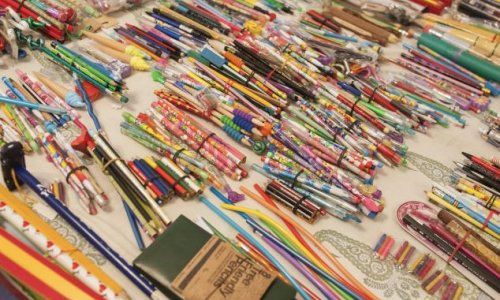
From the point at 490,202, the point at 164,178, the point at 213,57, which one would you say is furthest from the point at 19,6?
the point at 490,202

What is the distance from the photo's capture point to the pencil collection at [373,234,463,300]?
1031mm

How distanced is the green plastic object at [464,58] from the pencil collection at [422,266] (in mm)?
915

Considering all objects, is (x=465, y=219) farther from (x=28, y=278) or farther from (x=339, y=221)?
(x=28, y=278)

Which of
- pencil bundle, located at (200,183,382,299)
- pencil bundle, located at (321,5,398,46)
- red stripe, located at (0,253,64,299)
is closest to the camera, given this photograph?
red stripe, located at (0,253,64,299)

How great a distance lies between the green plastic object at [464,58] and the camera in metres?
1.68

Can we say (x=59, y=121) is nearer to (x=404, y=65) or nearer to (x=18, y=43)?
(x=18, y=43)

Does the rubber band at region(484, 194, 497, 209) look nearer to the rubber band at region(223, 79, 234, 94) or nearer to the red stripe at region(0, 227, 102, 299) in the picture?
the rubber band at region(223, 79, 234, 94)

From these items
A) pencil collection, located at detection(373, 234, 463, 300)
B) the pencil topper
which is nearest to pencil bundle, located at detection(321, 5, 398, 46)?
pencil collection, located at detection(373, 234, 463, 300)

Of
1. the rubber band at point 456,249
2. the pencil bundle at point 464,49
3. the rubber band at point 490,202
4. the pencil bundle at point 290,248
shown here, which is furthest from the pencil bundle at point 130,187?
the pencil bundle at point 464,49

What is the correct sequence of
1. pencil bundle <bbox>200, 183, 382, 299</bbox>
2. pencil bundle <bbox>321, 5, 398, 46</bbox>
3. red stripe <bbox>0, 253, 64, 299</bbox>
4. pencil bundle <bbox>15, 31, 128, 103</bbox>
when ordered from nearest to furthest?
red stripe <bbox>0, 253, 64, 299</bbox>
pencil bundle <bbox>200, 183, 382, 299</bbox>
pencil bundle <bbox>15, 31, 128, 103</bbox>
pencil bundle <bbox>321, 5, 398, 46</bbox>

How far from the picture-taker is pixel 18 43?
147 centimetres

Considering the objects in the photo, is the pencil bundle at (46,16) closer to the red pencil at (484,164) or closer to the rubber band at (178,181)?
the rubber band at (178,181)

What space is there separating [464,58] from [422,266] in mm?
987

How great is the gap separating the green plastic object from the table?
0.33 metres
